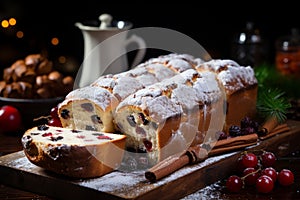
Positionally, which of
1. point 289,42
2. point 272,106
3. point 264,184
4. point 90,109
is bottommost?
point 264,184

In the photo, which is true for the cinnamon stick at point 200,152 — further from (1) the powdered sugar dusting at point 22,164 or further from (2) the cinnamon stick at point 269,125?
(1) the powdered sugar dusting at point 22,164

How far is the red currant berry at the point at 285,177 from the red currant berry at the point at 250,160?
118 millimetres

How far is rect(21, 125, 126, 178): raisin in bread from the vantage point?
2332 millimetres

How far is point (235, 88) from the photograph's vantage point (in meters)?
2.94

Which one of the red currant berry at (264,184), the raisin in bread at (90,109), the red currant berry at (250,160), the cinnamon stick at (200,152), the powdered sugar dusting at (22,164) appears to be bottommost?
the red currant berry at (264,184)

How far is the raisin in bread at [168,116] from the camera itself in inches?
97.5

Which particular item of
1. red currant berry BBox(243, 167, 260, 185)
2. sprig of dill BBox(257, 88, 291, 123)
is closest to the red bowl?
sprig of dill BBox(257, 88, 291, 123)

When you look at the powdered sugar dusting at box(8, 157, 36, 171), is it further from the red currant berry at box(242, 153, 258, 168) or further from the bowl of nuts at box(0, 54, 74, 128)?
the red currant berry at box(242, 153, 258, 168)

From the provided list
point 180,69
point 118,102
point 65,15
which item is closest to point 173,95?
point 118,102

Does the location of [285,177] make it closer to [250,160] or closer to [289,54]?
[250,160]

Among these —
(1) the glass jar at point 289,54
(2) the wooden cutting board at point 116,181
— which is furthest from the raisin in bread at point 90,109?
(1) the glass jar at point 289,54

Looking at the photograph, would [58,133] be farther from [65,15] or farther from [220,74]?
[65,15]

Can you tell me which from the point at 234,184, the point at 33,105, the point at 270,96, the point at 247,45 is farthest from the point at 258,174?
the point at 247,45

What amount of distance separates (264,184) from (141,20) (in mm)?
Answer: 2156
